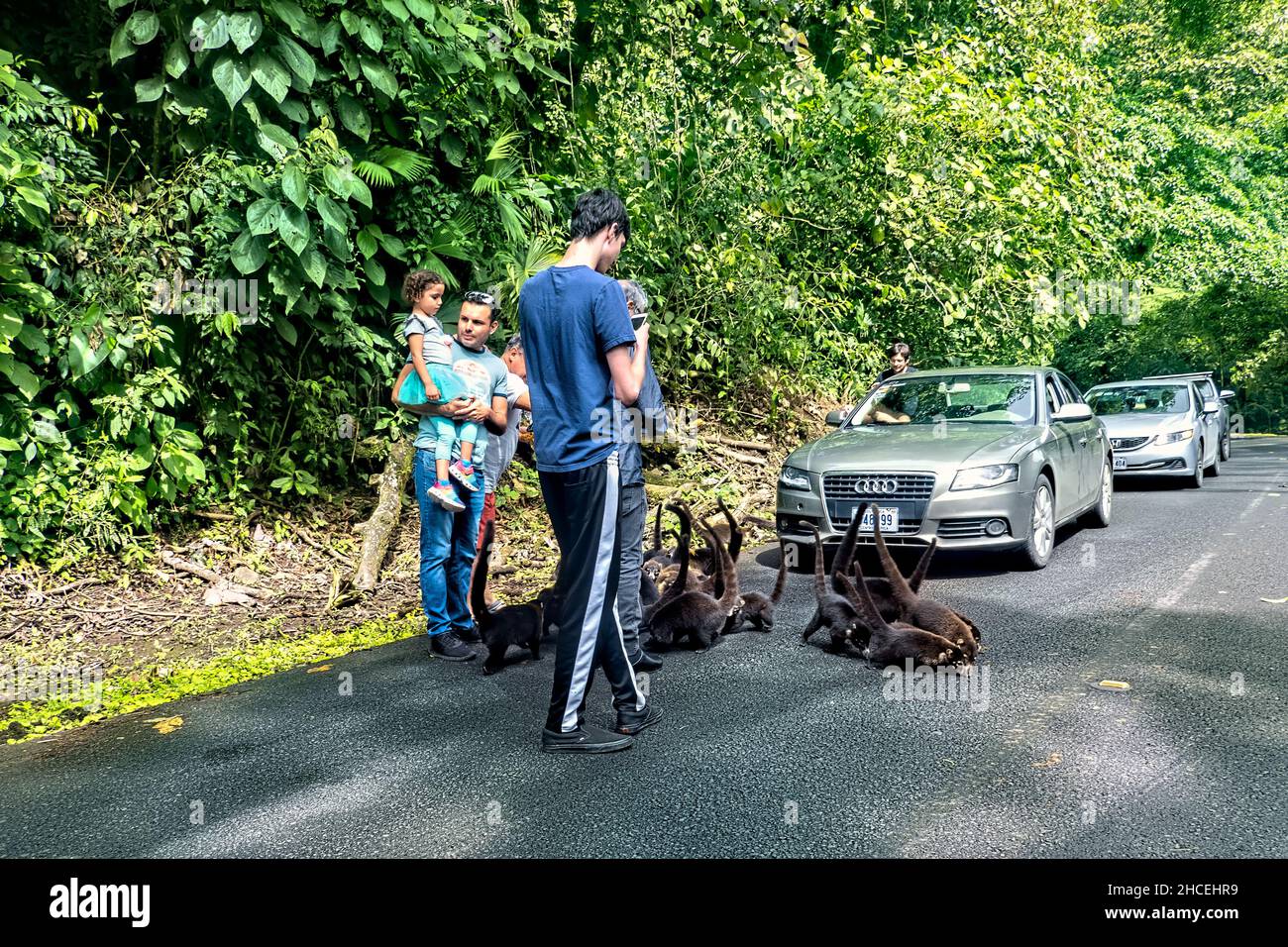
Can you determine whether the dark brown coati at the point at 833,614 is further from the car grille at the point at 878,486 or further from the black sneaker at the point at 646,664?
the car grille at the point at 878,486

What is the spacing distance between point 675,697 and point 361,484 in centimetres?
559

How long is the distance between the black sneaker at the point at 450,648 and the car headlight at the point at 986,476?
405 centimetres

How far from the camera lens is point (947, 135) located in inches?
568

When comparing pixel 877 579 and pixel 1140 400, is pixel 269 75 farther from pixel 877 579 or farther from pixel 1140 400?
pixel 1140 400

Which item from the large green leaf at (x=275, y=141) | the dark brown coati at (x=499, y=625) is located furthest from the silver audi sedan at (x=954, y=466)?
the large green leaf at (x=275, y=141)

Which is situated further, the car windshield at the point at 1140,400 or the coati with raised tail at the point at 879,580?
the car windshield at the point at 1140,400

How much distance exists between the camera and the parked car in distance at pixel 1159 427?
14.4 meters

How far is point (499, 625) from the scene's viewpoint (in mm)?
5930

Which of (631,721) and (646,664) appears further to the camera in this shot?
(646,664)

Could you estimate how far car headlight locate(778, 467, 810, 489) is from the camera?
28.6ft
